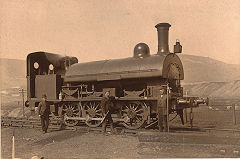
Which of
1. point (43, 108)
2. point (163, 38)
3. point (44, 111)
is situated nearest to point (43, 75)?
point (43, 108)

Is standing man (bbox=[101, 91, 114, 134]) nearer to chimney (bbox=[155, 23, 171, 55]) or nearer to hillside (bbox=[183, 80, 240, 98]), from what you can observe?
chimney (bbox=[155, 23, 171, 55])

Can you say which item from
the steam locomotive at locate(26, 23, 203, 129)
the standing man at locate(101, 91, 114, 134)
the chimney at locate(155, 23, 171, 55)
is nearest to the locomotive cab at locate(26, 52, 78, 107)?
the steam locomotive at locate(26, 23, 203, 129)

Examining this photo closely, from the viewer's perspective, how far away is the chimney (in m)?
10.4

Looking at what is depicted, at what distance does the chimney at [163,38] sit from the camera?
34.0 feet

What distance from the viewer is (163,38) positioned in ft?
34.7

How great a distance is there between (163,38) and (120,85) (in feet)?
8.43

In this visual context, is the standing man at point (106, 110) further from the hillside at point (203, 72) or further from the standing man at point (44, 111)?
the hillside at point (203, 72)

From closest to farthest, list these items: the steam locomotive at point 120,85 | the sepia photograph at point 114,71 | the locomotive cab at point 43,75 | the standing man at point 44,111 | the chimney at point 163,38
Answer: the sepia photograph at point 114,71, the steam locomotive at point 120,85, the standing man at point 44,111, the chimney at point 163,38, the locomotive cab at point 43,75

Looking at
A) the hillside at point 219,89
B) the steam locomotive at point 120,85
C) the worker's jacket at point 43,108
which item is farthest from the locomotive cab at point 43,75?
the hillside at point 219,89

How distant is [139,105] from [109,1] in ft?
13.4

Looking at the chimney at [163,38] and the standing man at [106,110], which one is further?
the chimney at [163,38]

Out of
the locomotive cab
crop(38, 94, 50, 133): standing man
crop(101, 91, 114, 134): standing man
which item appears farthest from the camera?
the locomotive cab

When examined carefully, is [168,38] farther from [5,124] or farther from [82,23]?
[5,124]

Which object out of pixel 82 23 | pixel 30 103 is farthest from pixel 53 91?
pixel 82 23
